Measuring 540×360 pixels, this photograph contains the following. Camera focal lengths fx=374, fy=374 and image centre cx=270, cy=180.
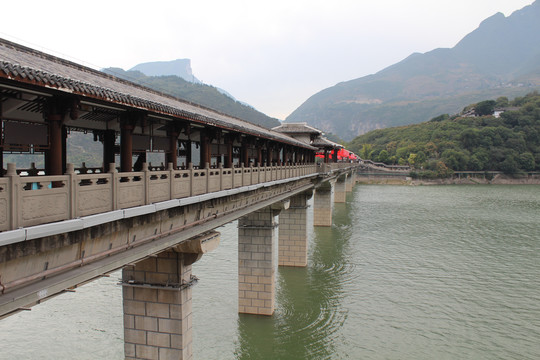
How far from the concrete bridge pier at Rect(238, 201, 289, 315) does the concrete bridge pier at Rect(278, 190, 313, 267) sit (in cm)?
907

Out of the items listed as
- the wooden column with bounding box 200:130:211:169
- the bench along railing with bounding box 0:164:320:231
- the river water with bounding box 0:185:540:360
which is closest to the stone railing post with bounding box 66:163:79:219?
the bench along railing with bounding box 0:164:320:231

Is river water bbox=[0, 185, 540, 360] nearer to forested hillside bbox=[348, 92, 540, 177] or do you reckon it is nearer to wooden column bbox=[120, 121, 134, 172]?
wooden column bbox=[120, 121, 134, 172]

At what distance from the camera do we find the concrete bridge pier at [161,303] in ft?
39.4

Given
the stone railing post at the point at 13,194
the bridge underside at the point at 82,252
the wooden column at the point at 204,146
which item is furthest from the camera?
the wooden column at the point at 204,146

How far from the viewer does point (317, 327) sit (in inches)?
820

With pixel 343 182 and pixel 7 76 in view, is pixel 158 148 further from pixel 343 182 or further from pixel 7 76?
pixel 343 182

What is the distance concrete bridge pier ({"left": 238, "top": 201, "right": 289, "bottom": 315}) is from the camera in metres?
21.2

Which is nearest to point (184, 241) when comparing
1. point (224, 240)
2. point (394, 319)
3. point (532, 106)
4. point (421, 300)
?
point (394, 319)

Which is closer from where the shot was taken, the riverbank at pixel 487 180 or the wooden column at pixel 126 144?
the wooden column at pixel 126 144

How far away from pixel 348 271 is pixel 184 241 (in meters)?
21.8

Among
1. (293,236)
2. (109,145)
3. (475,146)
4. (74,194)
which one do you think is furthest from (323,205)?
(475,146)

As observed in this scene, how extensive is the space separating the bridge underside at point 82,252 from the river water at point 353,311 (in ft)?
32.3

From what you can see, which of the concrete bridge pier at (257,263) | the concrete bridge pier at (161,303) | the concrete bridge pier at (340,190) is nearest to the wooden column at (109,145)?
the concrete bridge pier at (161,303)

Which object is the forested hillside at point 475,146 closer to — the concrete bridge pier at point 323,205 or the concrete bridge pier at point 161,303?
the concrete bridge pier at point 323,205
